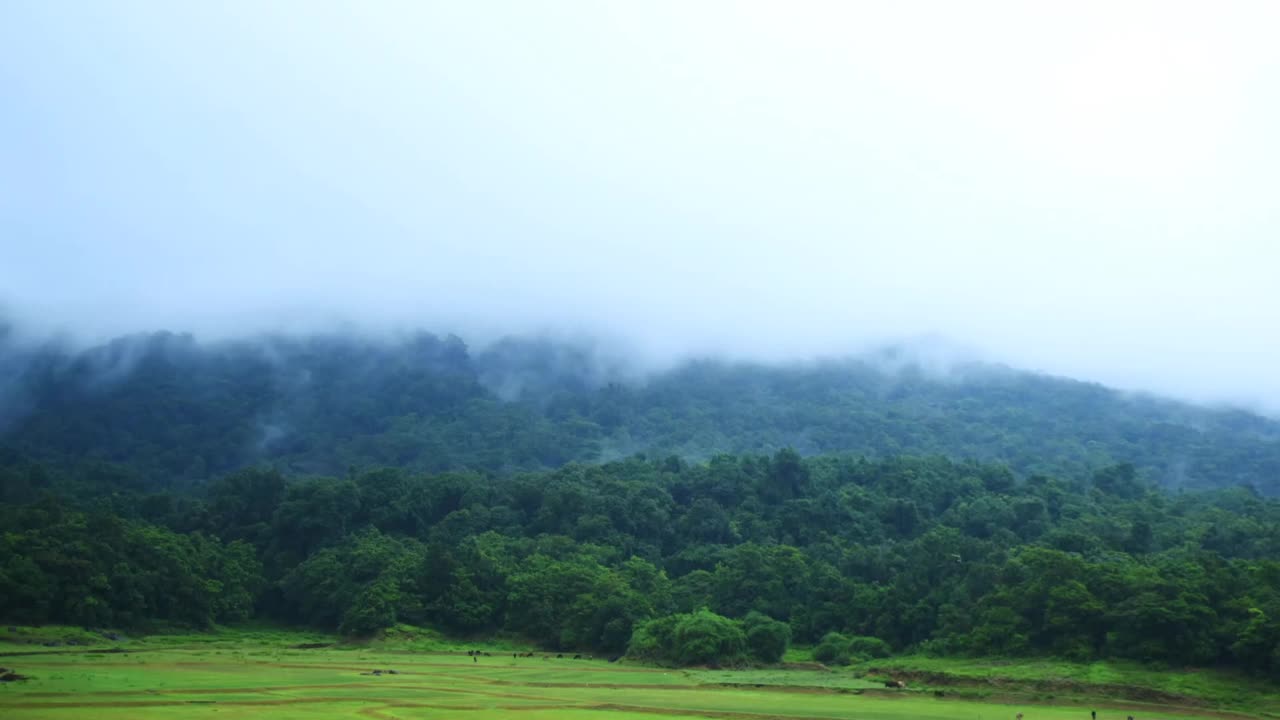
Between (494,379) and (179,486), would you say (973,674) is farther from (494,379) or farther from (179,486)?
(494,379)

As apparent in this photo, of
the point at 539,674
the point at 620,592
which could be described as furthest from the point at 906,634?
the point at 539,674

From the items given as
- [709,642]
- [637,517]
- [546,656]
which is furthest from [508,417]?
[709,642]

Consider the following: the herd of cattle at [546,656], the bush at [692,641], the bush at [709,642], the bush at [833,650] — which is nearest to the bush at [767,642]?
Answer: the bush at [692,641]

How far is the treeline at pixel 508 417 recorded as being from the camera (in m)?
142

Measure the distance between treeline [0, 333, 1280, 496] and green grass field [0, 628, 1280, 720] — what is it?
2793 inches

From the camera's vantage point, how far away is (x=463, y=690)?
136 ft

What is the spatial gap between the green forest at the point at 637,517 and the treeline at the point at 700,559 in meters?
0.22

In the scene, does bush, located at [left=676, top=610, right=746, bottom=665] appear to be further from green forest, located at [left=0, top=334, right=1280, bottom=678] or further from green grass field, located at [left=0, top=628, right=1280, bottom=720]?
green grass field, located at [left=0, top=628, right=1280, bottom=720]

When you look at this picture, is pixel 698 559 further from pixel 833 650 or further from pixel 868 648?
pixel 868 648

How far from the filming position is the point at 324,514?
88500 millimetres

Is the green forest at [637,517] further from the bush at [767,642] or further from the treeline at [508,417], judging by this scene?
the treeline at [508,417]

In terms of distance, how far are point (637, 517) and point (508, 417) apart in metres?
68.6

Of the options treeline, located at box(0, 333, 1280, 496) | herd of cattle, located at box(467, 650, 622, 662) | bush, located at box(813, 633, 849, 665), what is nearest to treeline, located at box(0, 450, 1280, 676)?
bush, located at box(813, 633, 849, 665)

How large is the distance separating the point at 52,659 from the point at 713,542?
5731 cm
